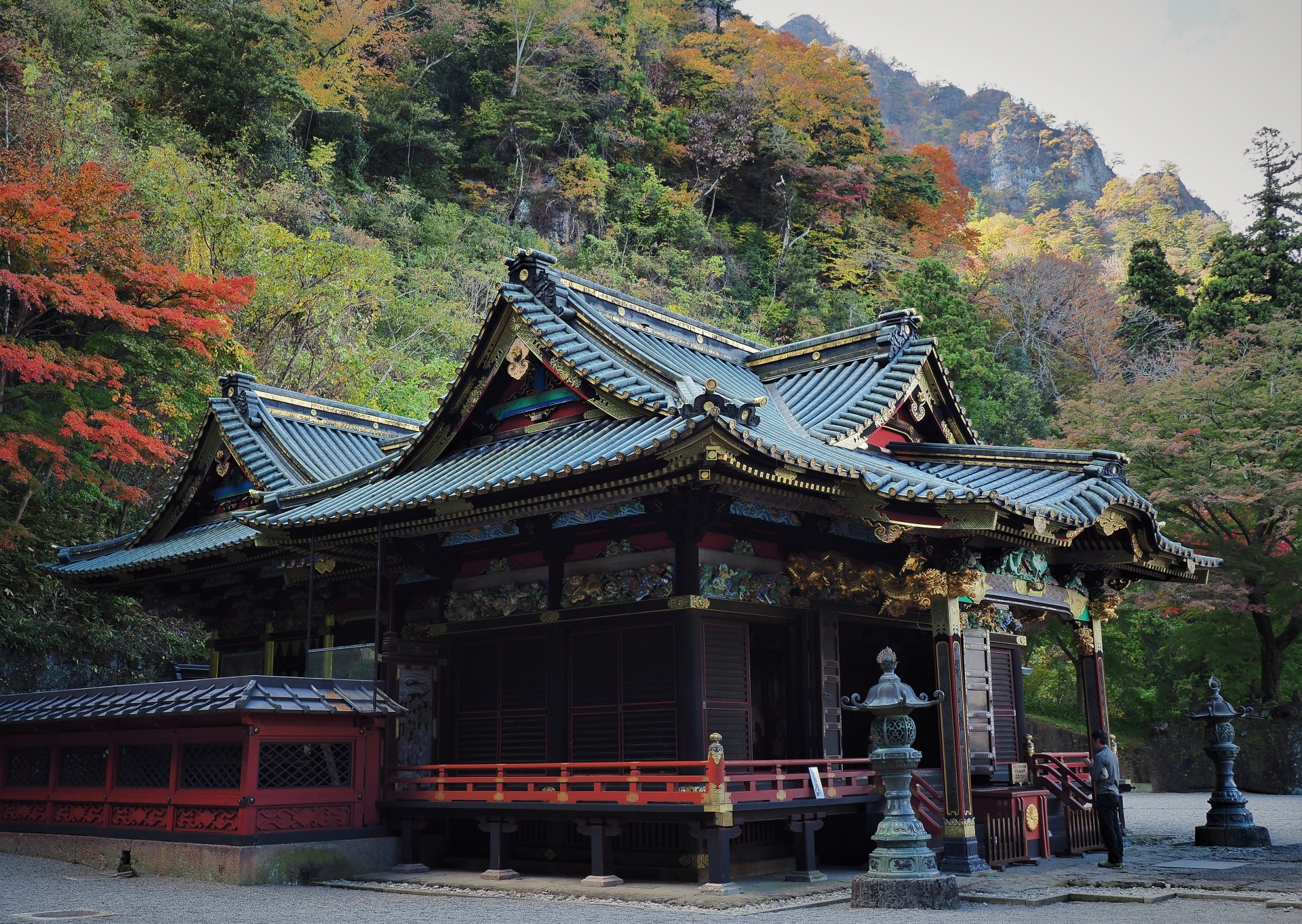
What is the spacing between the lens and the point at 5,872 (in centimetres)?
1385

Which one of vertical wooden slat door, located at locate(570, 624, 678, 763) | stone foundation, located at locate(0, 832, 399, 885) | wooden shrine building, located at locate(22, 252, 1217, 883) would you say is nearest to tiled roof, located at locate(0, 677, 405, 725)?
wooden shrine building, located at locate(22, 252, 1217, 883)

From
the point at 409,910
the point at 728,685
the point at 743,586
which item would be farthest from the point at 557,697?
the point at 409,910

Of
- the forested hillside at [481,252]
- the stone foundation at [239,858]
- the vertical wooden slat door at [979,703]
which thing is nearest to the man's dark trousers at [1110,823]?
the vertical wooden slat door at [979,703]

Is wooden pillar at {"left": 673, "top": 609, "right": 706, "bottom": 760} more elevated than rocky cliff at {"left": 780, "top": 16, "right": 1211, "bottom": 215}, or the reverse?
rocky cliff at {"left": 780, "top": 16, "right": 1211, "bottom": 215}

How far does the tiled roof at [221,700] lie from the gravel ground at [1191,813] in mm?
13031

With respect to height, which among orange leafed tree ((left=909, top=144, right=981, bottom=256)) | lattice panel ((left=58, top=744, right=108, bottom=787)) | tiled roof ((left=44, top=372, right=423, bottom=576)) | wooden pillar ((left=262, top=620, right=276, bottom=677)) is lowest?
lattice panel ((left=58, top=744, right=108, bottom=787))

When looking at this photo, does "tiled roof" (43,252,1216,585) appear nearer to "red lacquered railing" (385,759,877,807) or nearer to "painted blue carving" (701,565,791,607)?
"painted blue carving" (701,565,791,607)

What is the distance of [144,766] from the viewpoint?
1466cm

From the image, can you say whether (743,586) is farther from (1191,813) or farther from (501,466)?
(1191,813)

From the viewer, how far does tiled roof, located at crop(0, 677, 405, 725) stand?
13.2 metres

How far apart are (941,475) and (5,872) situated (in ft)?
42.1

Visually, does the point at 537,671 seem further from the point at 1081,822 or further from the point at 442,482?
the point at 1081,822

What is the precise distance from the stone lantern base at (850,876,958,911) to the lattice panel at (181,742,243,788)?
7.35 meters

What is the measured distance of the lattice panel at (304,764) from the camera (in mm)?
13438
